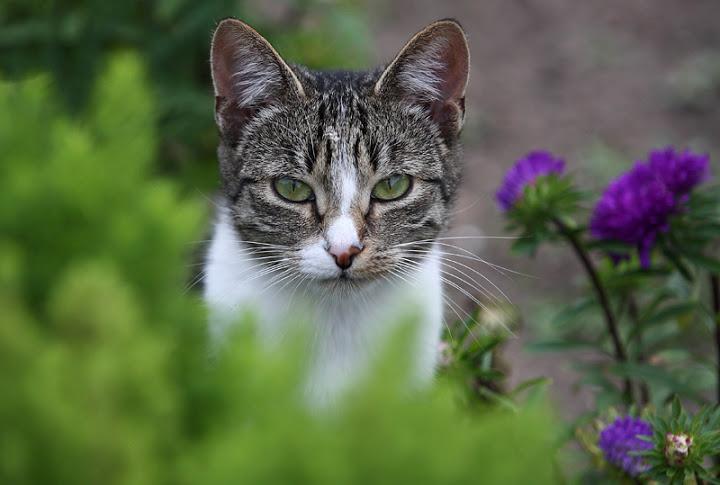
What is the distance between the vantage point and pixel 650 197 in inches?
83.0

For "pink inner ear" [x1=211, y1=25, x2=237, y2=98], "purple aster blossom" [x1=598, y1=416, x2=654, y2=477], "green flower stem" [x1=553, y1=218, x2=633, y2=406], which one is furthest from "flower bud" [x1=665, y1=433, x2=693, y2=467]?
"pink inner ear" [x1=211, y1=25, x2=237, y2=98]

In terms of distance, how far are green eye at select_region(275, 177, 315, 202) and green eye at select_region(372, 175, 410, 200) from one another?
0.56 feet

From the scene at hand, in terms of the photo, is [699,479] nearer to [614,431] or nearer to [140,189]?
[614,431]

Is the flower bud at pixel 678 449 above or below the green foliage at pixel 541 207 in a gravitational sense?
below

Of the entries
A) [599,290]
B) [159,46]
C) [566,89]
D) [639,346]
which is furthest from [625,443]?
[566,89]

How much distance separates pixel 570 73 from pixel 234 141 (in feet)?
12.1

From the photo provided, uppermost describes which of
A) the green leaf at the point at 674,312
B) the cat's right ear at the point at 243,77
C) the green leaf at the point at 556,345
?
the cat's right ear at the point at 243,77

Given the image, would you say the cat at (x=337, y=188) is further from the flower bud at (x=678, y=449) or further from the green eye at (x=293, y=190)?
the flower bud at (x=678, y=449)


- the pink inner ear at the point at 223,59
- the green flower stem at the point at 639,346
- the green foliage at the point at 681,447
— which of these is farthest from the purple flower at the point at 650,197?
the pink inner ear at the point at 223,59

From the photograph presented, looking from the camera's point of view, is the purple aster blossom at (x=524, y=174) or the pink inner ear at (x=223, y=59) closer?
the pink inner ear at (x=223, y=59)

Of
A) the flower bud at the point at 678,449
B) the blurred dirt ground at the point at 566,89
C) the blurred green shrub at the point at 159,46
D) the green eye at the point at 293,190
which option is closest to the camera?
the flower bud at the point at 678,449

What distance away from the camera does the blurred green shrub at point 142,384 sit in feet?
2.37

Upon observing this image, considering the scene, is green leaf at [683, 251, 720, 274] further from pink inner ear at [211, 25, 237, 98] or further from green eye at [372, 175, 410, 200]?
pink inner ear at [211, 25, 237, 98]

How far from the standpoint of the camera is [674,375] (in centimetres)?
233
